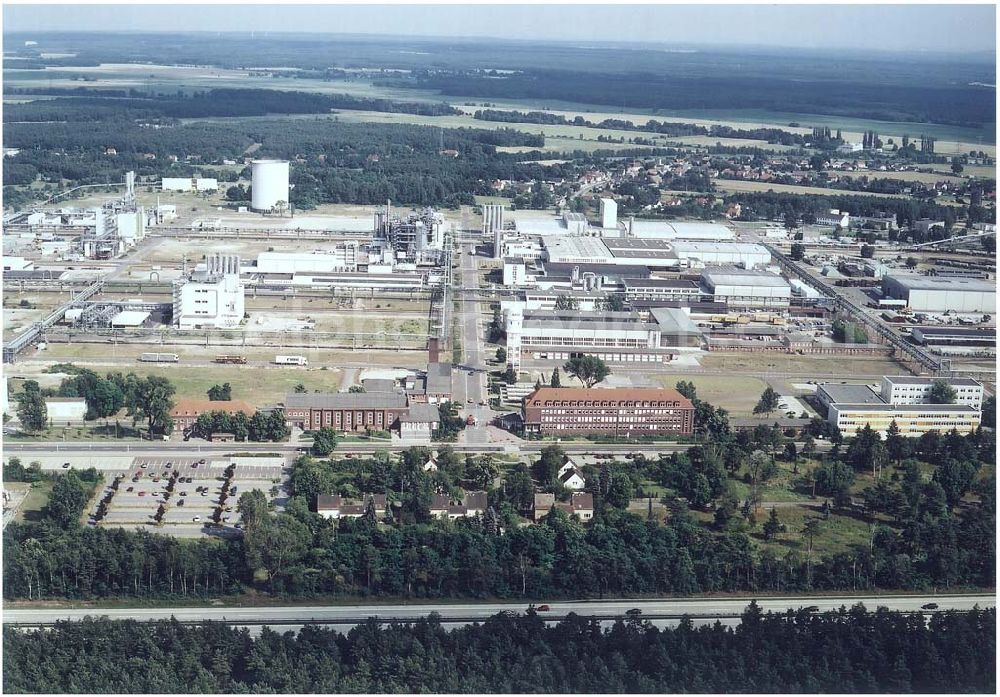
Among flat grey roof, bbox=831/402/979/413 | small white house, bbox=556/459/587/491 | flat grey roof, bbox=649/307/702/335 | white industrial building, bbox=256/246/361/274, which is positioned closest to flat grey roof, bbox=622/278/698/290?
flat grey roof, bbox=649/307/702/335

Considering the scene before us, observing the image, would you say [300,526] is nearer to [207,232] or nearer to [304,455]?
[304,455]

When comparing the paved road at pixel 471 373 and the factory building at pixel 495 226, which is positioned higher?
the factory building at pixel 495 226

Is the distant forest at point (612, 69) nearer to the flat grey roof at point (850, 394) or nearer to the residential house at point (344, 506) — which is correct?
the flat grey roof at point (850, 394)

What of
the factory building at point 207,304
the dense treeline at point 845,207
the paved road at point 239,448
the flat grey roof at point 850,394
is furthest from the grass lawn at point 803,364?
the dense treeline at point 845,207

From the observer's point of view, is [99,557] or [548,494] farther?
[548,494]

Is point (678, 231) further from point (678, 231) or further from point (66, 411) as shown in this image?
point (66, 411)

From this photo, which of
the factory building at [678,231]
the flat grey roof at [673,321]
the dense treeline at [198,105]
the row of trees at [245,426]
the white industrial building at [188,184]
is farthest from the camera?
the dense treeline at [198,105]

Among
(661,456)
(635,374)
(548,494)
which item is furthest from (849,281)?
(548,494)
